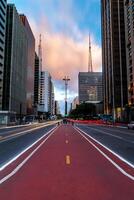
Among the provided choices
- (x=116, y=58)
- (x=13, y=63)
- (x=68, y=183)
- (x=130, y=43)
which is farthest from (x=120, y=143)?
(x=116, y=58)

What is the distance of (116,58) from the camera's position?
5906 inches

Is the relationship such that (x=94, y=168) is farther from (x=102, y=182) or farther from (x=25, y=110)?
(x=25, y=110)

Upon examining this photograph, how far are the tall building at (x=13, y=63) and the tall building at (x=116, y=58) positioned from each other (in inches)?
1779

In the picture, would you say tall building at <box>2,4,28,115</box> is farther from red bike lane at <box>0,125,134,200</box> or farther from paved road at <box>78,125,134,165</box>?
red bike lane at <box>0,125,134,200</box>

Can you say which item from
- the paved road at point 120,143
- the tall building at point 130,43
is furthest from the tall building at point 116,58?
the paved road at point 120,143

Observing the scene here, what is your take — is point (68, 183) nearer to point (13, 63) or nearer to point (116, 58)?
point (13, 63)

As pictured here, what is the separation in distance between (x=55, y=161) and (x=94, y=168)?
2543mm

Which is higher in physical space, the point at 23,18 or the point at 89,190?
the point at 23,18

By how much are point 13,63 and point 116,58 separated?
4956cm

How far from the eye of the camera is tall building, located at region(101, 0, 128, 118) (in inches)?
5723

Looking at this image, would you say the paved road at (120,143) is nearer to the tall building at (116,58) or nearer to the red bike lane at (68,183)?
A: the red bike lane at (68,183)

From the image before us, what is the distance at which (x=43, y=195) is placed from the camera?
7406mm

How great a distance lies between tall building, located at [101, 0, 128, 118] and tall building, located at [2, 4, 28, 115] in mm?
45185

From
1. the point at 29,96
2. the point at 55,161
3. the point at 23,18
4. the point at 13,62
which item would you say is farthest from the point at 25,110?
the point at 55,161
